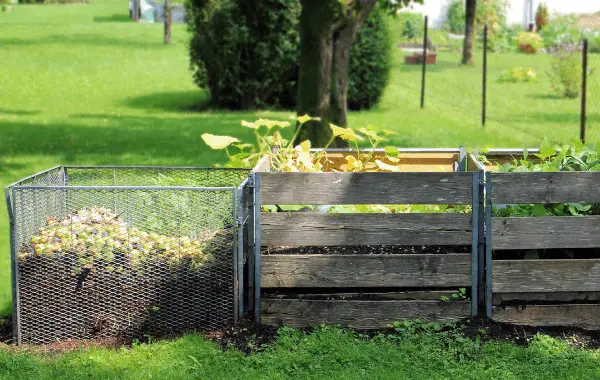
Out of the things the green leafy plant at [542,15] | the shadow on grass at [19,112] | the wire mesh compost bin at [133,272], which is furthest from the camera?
the green leafy plant at [542,15]

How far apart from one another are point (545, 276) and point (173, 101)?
1648 cm

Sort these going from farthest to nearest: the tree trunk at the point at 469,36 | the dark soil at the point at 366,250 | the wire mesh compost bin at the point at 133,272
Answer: the tree trunk at the point at 469,36, the dark soil at the point at 366,250, the wire mesh compost bin at the point at 133,272

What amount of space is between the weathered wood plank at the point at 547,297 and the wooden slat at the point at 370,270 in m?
0.23

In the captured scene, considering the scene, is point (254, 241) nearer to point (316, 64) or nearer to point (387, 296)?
point (387, 296)

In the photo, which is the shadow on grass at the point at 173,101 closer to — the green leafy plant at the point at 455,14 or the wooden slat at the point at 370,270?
the wooden slat at the point at 370,270

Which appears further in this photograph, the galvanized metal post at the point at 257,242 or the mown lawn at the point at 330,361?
the galvanized metal post at the point at 257,242

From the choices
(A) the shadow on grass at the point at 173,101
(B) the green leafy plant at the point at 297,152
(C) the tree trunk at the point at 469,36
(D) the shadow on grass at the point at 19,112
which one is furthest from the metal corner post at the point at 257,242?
(C) the tree trunk at the point at 469,36

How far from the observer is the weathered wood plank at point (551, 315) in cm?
505

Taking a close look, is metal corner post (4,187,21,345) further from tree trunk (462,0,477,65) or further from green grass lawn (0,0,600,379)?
tree trunk (462,0,477,65)

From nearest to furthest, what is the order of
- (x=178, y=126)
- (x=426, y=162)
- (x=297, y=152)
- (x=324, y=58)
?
(x=297, y=152)
(x=426, y=162)
(x=324, y=58)
(x=178, y=126)

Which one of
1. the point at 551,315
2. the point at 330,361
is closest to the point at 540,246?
the point at 551,315

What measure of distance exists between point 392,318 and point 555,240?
3.36 ft

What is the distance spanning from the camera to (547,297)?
16.7 feet

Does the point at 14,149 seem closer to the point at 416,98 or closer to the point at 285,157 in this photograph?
the point at 285,157
